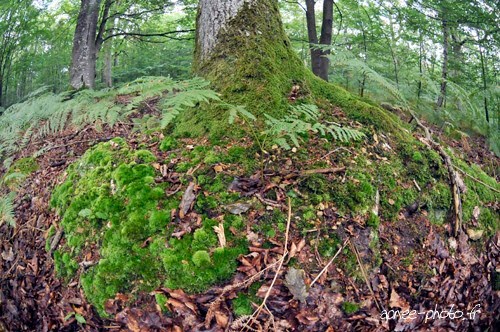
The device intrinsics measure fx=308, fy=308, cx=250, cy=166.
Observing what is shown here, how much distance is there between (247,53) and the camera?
290 centimetres

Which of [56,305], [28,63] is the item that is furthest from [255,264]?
[28,63]

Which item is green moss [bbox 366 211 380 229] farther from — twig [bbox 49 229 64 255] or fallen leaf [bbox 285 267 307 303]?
twig [bbox 49 229 64 255]

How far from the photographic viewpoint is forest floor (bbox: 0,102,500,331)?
5.69 feet

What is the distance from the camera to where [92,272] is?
6.71 ft

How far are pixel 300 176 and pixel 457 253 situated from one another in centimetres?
129

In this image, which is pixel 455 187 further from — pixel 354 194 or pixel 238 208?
pixel 238 208

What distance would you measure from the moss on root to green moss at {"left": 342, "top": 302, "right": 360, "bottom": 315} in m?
0.68

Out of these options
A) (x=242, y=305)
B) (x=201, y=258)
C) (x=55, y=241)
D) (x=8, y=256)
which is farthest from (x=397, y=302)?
(x=8, y=256)

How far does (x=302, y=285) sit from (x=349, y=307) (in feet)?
1.03

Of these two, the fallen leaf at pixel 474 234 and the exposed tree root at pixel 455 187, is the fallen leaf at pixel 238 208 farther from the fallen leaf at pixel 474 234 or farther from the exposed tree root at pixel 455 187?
the fallen leaf at pixel 474 234

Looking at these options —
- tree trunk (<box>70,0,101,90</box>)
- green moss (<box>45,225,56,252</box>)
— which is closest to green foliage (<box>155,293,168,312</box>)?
green moss (<box>45,225,56,252</box>)

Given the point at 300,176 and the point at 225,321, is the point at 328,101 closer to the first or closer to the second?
the point at 300,176

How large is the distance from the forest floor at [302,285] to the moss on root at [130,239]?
0.08 metres

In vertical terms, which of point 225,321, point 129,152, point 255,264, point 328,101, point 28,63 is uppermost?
point 28,63
